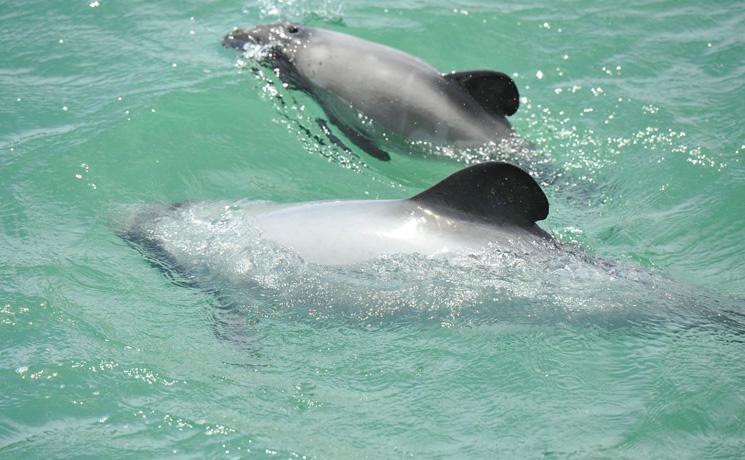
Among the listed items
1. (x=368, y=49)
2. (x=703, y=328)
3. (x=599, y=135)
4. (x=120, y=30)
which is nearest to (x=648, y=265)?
(x=703, y=328)

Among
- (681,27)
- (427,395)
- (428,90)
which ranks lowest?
(427,395)

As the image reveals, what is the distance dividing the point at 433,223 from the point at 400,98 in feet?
8.74

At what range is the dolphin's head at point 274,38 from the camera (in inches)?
420

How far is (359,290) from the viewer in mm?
7285

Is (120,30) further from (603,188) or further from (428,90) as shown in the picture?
(603,188)

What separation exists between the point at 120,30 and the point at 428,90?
16.3 feet

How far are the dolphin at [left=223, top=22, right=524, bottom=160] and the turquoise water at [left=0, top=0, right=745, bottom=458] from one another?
31 centimetres

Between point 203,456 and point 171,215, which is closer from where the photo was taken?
point 203,456

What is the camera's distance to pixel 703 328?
7152 millimetres

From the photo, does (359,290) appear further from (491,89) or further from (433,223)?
(491,89)

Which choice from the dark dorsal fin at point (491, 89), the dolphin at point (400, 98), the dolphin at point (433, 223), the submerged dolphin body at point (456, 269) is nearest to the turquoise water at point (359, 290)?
the submerged dolphin body at point (456, 269)

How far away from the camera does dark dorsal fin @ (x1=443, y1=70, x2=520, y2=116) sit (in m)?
9.40

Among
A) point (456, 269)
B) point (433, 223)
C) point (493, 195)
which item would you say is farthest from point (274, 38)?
point (456, 269)

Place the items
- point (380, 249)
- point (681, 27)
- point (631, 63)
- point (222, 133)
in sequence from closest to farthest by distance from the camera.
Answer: point (380, 249) → point (222, 133) → point (631, 63) → point (681, 27)
